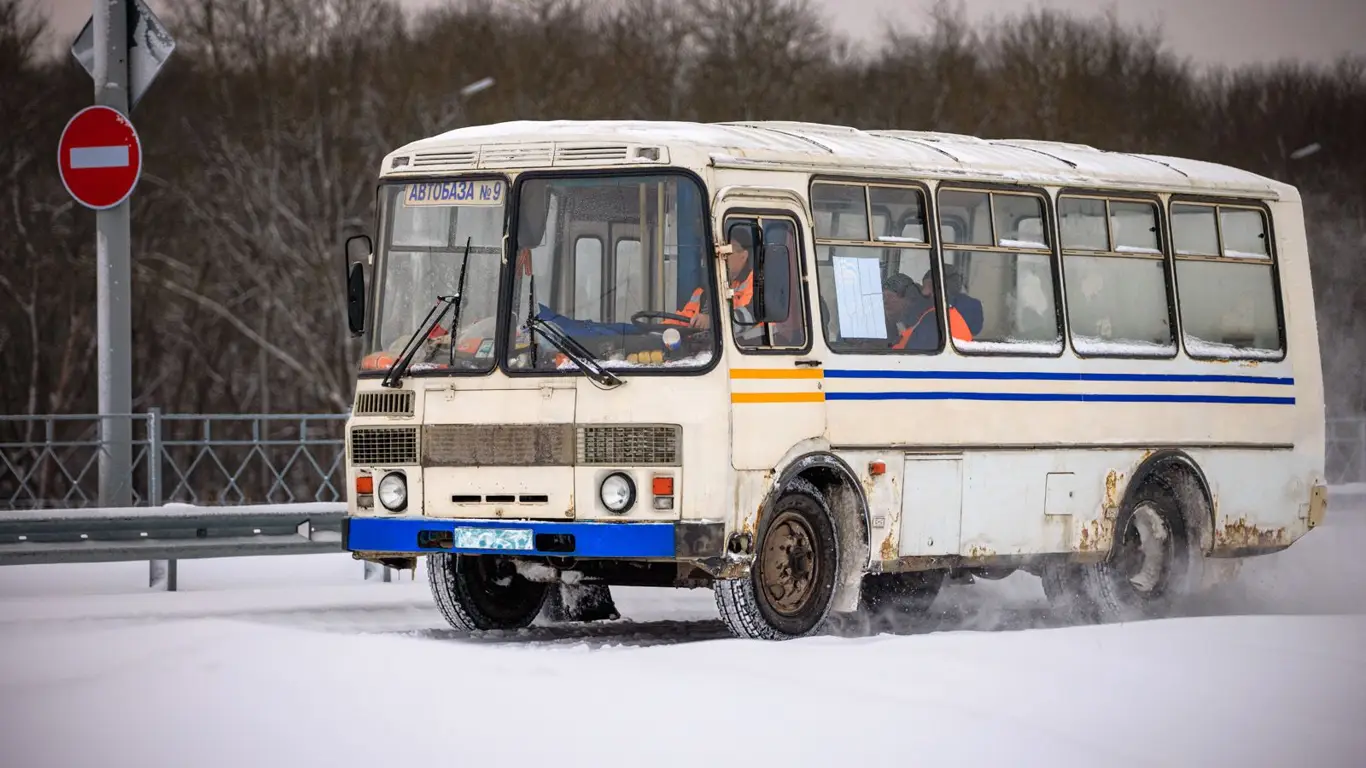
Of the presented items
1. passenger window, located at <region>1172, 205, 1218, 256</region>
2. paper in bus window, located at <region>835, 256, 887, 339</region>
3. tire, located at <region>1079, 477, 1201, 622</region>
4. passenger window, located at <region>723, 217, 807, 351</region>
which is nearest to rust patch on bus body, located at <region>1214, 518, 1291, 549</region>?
tire, located at <region>1079, 477, 1201, 622</region>

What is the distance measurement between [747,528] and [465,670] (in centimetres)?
223

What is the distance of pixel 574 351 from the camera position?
501 inches

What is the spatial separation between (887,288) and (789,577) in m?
1.90

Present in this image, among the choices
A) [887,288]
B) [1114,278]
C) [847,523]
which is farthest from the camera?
[1114,278]

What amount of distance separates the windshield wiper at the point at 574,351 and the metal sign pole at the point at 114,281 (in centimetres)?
538

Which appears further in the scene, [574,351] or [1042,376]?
[1042,376]

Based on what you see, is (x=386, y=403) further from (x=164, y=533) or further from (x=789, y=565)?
(x=164, y=533)

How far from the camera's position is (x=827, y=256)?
13.6 metres

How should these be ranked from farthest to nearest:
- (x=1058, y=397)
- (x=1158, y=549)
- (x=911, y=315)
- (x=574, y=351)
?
(x=1158, y=549), (x=1058, y=397), (x=911, y=315), (x=574, y=351)

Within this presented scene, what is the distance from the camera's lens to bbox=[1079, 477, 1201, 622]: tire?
1592 cm

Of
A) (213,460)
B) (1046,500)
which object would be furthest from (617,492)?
(213,460)

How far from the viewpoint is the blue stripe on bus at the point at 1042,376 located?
1370 cm

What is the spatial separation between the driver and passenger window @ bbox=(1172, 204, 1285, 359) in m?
4.58

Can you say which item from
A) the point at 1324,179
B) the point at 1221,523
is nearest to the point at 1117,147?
the point at 1324,179
